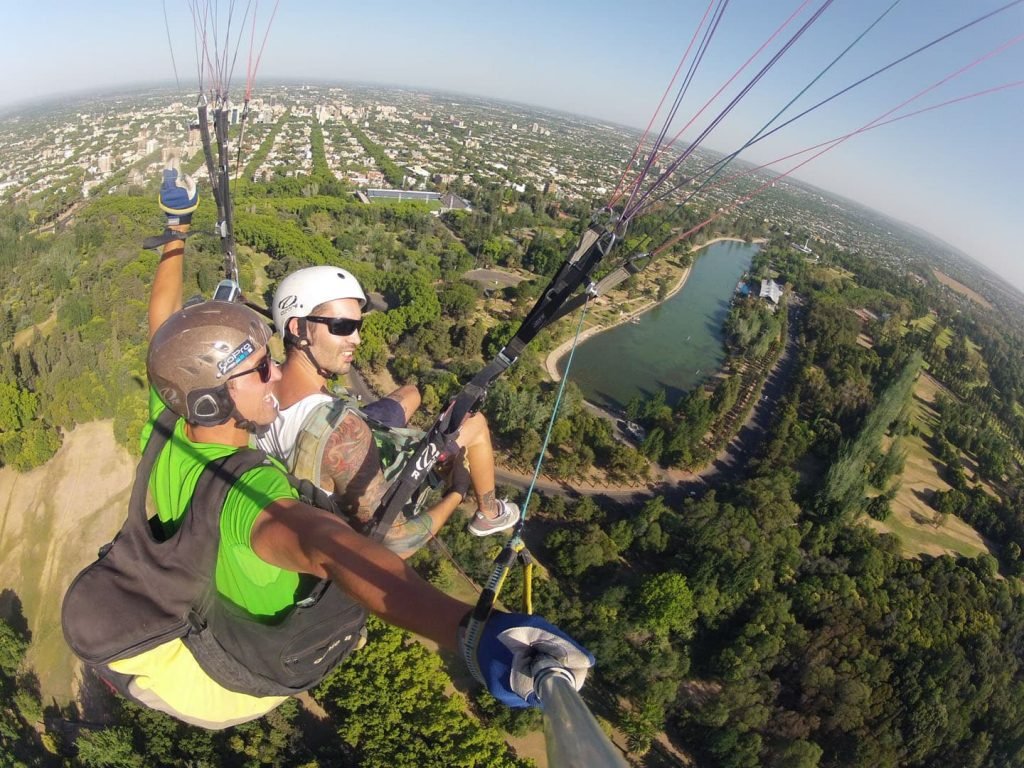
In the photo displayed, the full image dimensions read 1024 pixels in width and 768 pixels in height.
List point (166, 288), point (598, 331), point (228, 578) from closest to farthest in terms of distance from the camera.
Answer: point (228, 578) < point (166, 288) < point (598, 331)

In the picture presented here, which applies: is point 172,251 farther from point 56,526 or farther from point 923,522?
point 923,522

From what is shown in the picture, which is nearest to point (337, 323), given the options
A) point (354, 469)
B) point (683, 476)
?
point (354, 469)

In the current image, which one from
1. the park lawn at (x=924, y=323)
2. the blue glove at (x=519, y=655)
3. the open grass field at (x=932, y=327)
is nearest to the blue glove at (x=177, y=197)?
the blue glove at (x=519, y=655)

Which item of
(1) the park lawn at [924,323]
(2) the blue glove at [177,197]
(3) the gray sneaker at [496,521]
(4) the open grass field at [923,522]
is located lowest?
(4) the open grass field at [923,522]

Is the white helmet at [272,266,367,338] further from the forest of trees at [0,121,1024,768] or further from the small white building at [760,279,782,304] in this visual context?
the small white building at [760,279,782,304]

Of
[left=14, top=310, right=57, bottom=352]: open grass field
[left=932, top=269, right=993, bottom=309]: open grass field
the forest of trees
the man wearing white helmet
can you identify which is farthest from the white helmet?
[left=932, top=269, right=993, bottom=309]: open grass field

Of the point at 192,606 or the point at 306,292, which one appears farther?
the point at 306,292

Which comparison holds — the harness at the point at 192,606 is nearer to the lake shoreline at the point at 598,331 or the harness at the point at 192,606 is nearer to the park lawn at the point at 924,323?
the lake shoreline at the point at 598,331
